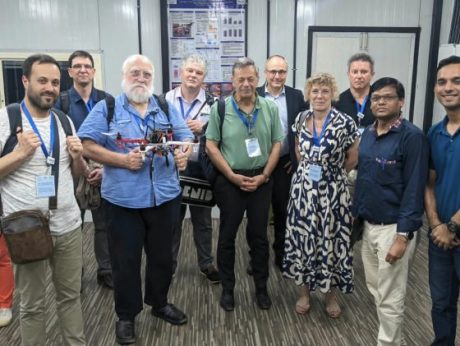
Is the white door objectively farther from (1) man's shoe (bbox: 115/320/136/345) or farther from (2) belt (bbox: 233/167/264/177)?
(1) man's shoe (bbox: 115/320/136/345)

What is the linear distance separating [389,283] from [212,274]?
144 cm

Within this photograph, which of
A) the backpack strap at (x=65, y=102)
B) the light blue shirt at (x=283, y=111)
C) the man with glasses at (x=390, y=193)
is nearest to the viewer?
the man with glasses at (x=390, y=193)

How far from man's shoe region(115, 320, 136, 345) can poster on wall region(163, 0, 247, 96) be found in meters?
2.98

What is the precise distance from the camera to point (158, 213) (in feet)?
7.58

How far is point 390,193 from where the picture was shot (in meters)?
2.00

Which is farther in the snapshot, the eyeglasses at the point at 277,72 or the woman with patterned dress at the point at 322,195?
the eyeglasses at the point at 277,72

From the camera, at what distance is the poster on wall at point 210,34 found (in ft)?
14.9

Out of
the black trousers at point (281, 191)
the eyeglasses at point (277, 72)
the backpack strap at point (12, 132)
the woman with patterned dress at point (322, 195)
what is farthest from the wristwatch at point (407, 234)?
the backpack strap at point (12, 132)

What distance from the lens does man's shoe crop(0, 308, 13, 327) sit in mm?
2521

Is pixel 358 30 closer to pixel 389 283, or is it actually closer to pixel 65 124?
pixel 389 283

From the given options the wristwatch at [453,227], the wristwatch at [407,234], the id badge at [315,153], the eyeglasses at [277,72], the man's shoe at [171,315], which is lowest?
the man's shoe at [171,315]

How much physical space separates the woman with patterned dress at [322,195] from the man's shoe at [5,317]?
1787 mm

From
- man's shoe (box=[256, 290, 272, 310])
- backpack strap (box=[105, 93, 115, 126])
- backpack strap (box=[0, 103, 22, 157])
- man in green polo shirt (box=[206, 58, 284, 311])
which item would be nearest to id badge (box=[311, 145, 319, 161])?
man in green polo shirt (box=[206, 58, 284, 311])

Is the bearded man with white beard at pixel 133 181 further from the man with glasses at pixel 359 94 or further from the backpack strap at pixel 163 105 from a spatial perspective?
the man with glasses at pixel 359 94
